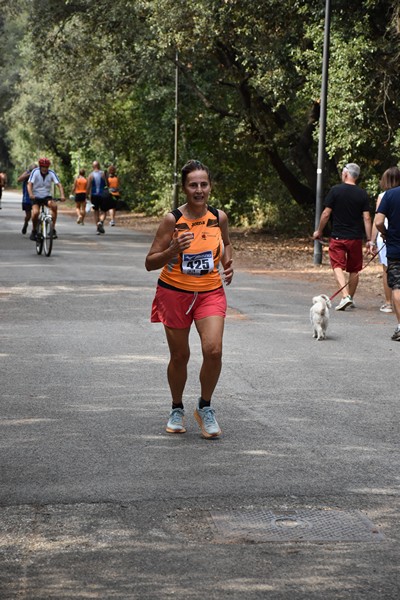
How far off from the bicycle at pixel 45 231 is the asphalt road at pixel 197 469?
854 centimetres

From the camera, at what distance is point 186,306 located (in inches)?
274

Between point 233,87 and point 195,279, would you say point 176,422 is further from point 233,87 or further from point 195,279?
point 233,87

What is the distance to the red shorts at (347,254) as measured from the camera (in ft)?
46.4

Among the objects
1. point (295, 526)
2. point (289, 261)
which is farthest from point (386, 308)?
point (295, 526)

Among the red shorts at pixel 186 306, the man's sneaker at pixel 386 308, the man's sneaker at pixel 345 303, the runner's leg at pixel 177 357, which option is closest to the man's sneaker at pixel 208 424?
the runner's leg at pixel 177 357

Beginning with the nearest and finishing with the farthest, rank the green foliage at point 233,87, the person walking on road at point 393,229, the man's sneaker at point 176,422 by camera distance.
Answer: the man's sneaker at point 176,422, the person walking on road at point 393,229, the green foliage at point 233,87

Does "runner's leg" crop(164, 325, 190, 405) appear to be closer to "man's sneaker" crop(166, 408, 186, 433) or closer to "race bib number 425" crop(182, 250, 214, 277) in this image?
"man's sneaker" crop(166, 408, 186, 433)

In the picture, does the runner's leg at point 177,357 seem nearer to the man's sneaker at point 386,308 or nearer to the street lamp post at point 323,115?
the man's sneaker at point 386,308

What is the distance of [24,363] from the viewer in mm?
9820

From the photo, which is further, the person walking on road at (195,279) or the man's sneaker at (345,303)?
the man's sneaker at (345,303)

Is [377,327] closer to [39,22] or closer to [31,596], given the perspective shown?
[31,596]

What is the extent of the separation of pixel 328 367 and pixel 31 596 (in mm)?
6001

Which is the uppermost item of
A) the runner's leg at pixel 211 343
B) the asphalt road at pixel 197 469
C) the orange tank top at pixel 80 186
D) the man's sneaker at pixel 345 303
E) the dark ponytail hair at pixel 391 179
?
the dark ponytail hair at pixel 391 179

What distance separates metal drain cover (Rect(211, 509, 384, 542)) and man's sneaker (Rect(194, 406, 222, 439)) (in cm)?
158
